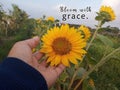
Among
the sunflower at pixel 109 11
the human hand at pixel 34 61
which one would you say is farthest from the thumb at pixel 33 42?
the sunflower at pixel 109 11

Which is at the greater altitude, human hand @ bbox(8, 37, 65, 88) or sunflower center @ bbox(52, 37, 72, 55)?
sunflower center @ bbox(52, 37, 72, 55)

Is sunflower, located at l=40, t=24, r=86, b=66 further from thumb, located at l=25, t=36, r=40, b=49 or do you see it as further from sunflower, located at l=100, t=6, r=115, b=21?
sunflower, located at l=100, t=6, r=115, b=21

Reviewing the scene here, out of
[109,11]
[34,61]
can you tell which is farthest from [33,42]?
[109,11]

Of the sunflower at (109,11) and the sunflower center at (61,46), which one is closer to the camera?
the sunflower center at (61,46)

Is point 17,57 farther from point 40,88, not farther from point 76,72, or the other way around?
point 76,72

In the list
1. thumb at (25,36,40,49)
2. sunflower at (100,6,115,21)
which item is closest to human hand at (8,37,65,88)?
thumb at (25,36,40,49)

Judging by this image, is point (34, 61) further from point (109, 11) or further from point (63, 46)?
point (109, 11)

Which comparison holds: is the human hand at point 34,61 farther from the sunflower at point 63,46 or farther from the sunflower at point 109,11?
the sunflower at point 109,11

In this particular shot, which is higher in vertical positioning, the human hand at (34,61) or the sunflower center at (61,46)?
the sunflower center at (61,46)
